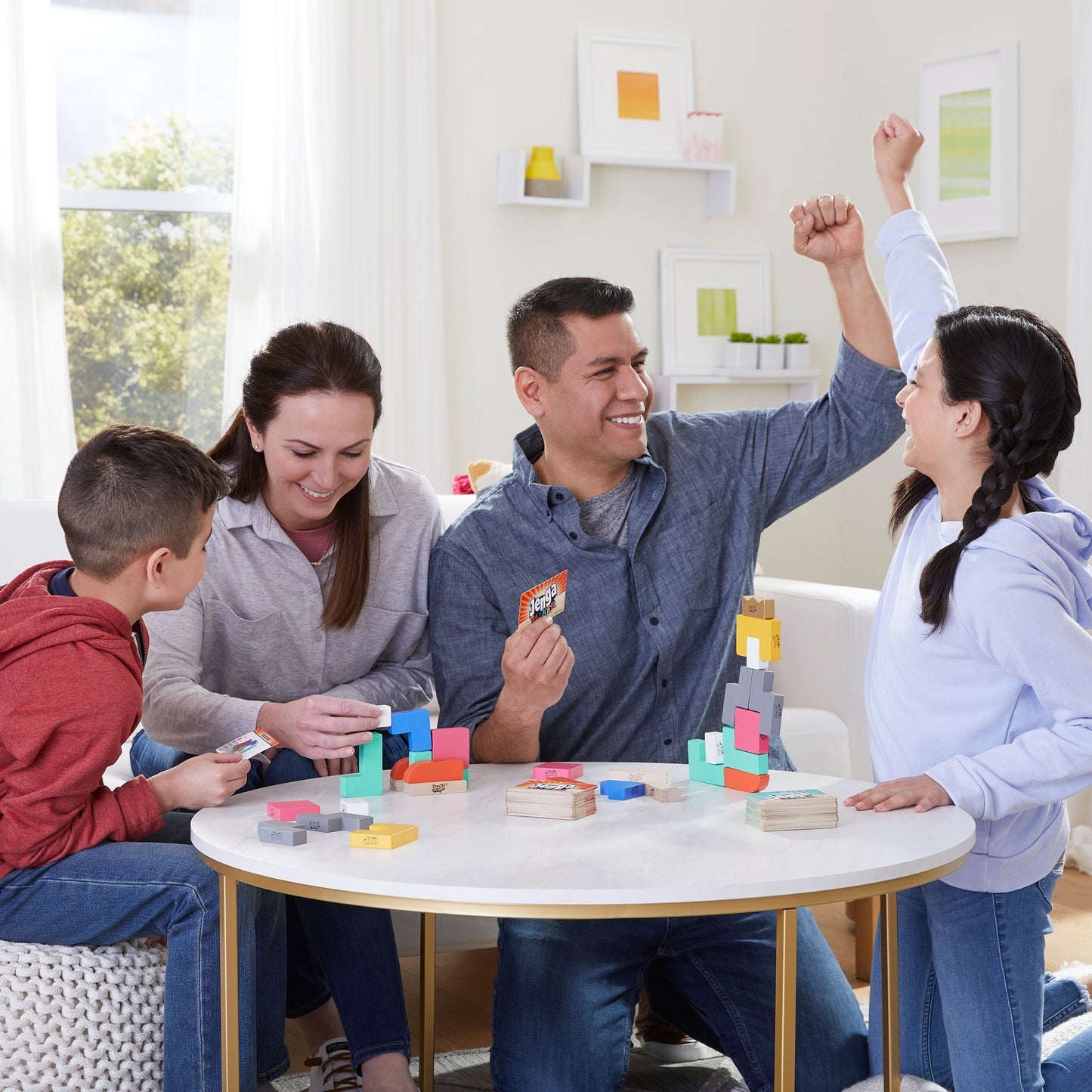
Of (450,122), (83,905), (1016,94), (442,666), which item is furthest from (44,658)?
(1016,94)

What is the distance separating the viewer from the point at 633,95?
410cm

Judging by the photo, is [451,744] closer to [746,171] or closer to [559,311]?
[559,311]

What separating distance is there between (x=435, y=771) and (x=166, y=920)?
344 mm

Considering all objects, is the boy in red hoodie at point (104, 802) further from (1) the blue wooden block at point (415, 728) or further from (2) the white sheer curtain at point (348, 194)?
(2) the white sheer curtain at point (348, 194)

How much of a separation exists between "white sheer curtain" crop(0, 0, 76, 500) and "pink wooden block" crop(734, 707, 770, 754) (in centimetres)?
238

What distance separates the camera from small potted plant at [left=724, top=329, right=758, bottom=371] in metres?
4.23

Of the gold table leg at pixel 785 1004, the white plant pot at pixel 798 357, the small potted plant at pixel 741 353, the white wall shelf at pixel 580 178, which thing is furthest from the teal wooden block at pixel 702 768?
the white plant pot at pixel 798 357

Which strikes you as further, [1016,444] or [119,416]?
[119,416]

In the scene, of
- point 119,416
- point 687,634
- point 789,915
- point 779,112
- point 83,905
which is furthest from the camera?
point 779,112

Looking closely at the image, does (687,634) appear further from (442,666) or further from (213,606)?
(213,606)

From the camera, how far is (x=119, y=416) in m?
3.76

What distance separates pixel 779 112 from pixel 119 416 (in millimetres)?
2334

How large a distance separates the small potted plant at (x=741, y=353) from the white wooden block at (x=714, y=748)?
9.05 feet

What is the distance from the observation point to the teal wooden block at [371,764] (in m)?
1.58
